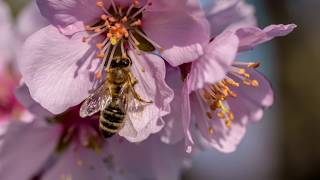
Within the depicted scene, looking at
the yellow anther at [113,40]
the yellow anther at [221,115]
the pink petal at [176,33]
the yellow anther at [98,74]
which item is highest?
the pink petal at [176,33]

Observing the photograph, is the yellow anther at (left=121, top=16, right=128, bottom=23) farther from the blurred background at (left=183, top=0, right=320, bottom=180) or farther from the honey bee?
the blurred background at (left=183, top=0, right=320, bottom=180)

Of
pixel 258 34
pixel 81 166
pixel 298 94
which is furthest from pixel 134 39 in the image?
pixel 298 94

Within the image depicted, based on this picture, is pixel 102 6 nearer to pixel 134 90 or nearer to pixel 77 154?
pixel 134 90

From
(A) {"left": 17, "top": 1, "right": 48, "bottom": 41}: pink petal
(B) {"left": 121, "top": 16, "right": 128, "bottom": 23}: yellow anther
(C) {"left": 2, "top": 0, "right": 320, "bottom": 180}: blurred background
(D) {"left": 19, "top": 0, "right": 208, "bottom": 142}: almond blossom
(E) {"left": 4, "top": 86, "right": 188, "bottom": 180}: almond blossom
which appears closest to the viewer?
(D) {"left": 19, "top": 0, "right": 208, "bottom": 142}: almond blossom

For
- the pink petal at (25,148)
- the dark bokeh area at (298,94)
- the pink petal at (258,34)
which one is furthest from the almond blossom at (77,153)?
the dark bokeh area at (298,94)

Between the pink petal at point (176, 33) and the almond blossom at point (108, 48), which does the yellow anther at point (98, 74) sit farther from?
the pink petal at point (176, 33)

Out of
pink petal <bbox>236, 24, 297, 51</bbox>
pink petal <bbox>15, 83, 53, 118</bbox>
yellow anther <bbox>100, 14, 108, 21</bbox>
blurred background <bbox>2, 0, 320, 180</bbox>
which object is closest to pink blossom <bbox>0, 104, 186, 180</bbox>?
pink petal <bbox>15, 83, 53, 118</bbox>
